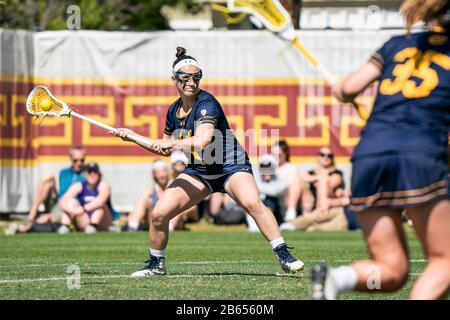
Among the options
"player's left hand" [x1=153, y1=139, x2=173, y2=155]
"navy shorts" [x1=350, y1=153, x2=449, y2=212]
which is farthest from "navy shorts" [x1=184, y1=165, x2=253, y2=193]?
"navy shorts" [x1=350, y1=153, x2=449, y2=212]

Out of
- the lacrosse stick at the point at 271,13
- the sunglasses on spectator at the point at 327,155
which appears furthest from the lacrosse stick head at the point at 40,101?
the sunglasses on spectator at the point at 327,155

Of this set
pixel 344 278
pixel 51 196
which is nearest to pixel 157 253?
pixel 344 278

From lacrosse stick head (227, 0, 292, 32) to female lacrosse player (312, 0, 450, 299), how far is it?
1.29 m

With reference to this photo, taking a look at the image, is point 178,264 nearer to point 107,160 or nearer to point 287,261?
point 287,261

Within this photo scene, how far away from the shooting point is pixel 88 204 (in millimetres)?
18375

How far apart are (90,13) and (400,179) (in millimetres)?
23881

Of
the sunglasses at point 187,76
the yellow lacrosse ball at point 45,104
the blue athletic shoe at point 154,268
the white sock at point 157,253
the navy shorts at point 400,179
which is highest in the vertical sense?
the sunglasses at point 187,76

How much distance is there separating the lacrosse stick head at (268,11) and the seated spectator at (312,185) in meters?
11.1

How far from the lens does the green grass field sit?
336 inches

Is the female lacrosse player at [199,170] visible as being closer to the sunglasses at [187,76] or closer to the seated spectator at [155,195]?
the sunglasses at [187,76]

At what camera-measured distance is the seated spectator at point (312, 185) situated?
1867 centimetres

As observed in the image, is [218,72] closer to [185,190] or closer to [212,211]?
[212,211]
